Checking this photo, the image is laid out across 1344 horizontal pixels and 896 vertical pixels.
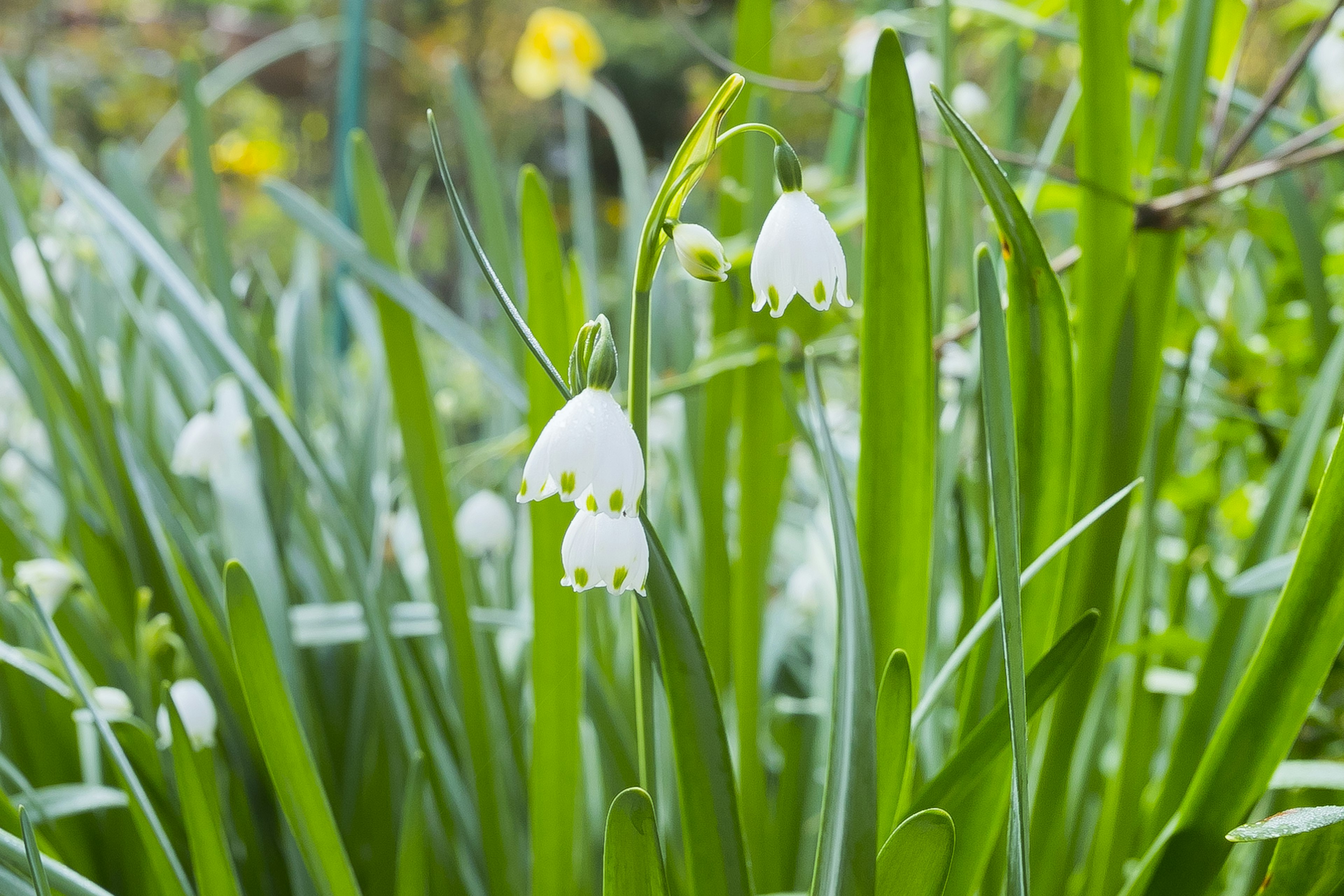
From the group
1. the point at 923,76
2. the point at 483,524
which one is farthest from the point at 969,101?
the point at 483,524

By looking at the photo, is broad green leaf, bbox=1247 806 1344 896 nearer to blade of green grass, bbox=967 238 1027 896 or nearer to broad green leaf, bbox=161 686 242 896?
blade of green grass, bbox=967 238 1027 896

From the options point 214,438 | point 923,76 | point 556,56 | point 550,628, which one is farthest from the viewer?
point 556,56

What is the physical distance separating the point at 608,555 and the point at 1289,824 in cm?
29

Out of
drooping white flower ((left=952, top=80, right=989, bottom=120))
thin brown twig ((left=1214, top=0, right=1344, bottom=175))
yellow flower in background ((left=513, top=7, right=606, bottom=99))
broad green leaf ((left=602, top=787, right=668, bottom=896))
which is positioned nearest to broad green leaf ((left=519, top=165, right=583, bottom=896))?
broad green leaf ((left=602, top=787, right=668, bottom=896))

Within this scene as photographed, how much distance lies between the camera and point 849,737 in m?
0.39

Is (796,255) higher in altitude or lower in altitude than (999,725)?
higher

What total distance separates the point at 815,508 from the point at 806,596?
10.6 inches

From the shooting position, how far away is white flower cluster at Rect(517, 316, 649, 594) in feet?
1.10

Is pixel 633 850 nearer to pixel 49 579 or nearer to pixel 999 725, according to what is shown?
pixel 999 725

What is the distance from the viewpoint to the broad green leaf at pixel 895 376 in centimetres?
45

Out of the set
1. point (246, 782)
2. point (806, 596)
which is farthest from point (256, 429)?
point (806, 596)

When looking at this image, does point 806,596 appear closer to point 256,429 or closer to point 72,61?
point 256,429

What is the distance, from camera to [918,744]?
0.70 m

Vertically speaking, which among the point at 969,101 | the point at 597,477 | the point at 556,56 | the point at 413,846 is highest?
the point at 556,56
